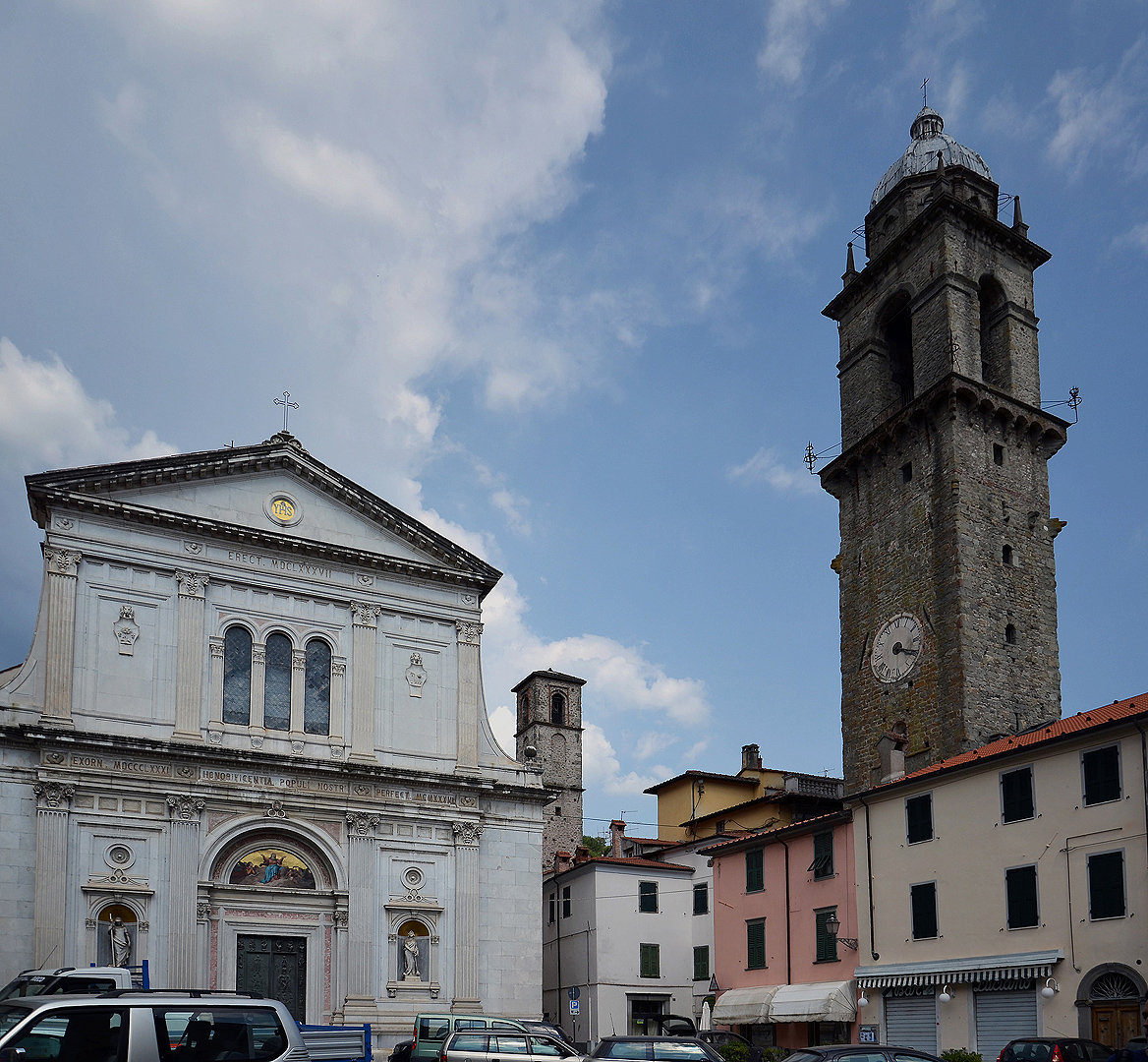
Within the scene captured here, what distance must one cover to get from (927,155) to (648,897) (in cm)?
2973

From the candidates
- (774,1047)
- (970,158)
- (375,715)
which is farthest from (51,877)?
(970,158)

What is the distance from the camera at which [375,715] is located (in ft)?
115

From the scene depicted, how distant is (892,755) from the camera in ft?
116

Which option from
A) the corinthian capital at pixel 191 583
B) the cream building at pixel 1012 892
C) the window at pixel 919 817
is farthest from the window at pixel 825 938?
the corinthian capital at pixel 191 583

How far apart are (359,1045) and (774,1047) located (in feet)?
44.6

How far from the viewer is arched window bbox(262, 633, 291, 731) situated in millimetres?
33625

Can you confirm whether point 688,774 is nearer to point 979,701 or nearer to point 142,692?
point 979,701

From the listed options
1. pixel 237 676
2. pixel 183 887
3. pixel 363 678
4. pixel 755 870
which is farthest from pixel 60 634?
pixel 755 870

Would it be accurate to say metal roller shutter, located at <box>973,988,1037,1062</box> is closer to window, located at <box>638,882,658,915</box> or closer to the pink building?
the pink building

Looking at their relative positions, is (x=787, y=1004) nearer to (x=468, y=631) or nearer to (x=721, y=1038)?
(x=721, y=1038)

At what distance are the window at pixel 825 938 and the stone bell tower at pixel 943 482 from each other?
7.44m

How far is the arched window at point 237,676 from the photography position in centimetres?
3309

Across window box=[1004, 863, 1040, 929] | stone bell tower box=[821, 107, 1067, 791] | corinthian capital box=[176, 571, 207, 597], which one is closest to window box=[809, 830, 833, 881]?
stone bell tower box=[821, 107, 1067, 791]

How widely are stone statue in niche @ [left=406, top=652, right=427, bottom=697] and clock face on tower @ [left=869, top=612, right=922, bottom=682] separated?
15.3m
